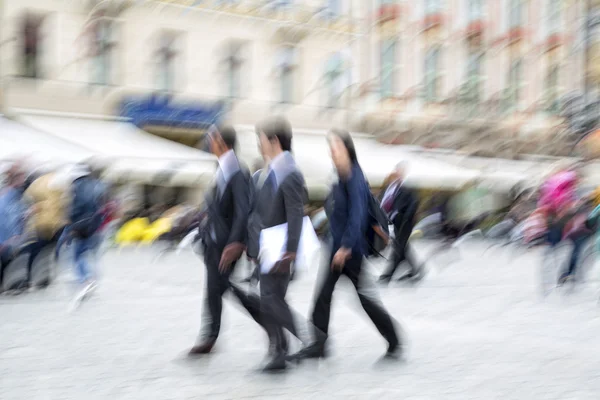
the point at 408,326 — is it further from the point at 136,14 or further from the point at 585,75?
the point at 585,75

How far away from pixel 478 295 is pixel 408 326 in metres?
3.47

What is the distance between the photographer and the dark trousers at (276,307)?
7.36 meters

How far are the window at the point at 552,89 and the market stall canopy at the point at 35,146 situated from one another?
2303cm

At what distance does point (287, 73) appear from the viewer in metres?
32.7

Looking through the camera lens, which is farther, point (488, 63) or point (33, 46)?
point (488, 63)

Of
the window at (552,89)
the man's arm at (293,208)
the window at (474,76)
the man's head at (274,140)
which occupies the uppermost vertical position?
the man's head at (274,140)

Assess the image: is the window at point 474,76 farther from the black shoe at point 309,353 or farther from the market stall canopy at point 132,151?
the black shoe at point 309,353

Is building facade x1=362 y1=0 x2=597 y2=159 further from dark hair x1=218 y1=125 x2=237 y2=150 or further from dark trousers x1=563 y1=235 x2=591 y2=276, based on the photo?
dark hair x1=218 y1=125 x2=237 y2=150

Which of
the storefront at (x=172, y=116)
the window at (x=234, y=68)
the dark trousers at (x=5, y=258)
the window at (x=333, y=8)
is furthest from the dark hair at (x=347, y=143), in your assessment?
the window at (x=333, y=8)

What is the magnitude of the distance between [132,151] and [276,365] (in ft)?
61.1

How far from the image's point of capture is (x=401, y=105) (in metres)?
36.3

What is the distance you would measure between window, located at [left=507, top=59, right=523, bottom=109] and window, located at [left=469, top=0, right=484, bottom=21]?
8.24ft

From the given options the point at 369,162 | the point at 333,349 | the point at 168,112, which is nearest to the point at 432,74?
the point at 369,162

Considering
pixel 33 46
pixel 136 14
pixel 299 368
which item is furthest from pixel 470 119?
pixel 299 368
